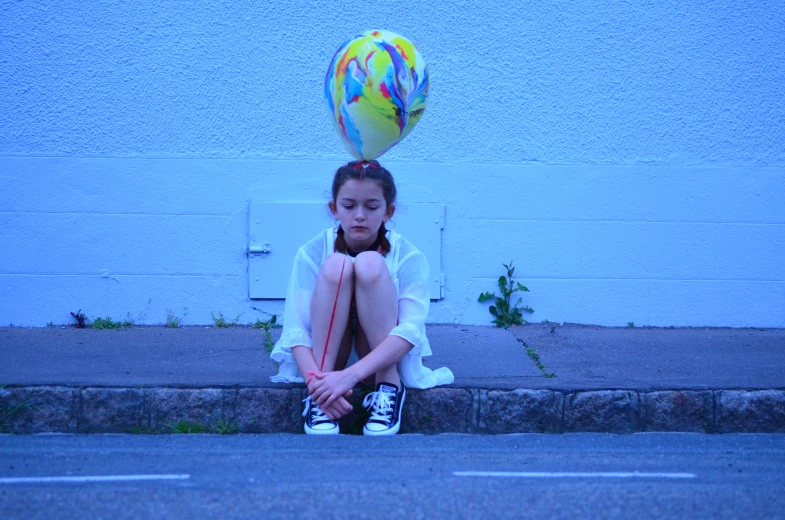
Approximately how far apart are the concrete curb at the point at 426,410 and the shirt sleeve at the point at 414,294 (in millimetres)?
354

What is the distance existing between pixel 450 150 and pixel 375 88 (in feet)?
7.42

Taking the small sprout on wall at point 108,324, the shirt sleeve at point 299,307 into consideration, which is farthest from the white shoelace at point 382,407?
the small sprout on wall at point 108,324

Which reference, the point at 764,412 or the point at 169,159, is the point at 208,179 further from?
the point at 764,412

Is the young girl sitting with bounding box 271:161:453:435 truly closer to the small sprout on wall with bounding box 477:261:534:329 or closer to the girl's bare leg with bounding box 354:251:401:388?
the girl's bare leg with bounding box 354:251:401:388

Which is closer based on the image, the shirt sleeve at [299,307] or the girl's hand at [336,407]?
the girl's hand at [336,407]

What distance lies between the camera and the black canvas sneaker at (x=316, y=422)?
11.9 feet

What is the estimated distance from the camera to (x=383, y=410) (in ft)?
12.1

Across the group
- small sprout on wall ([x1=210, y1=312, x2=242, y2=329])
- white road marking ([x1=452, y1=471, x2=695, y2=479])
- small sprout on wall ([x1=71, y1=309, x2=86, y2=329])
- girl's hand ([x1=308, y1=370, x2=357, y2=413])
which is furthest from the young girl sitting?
small sprout on wall ([x1=71, y1=309, x2=86, y2=329])

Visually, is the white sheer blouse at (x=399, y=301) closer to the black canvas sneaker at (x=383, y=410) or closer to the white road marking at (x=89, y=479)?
the black canvas sneaker at (x=383, y=410)

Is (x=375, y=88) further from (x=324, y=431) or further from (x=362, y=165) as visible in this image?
(x=324, y=431)

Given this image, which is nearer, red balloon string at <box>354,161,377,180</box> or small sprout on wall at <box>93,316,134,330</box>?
red balloon string at <box>354,161,377,180</box>

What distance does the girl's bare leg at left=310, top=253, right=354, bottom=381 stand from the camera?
367 cm

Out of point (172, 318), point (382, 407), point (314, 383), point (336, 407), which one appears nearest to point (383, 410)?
point (382, 407)

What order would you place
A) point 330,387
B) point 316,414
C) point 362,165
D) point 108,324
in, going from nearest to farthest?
1. point 330,387
2. point 316,414
3. point 362,165
4. point 108,324
